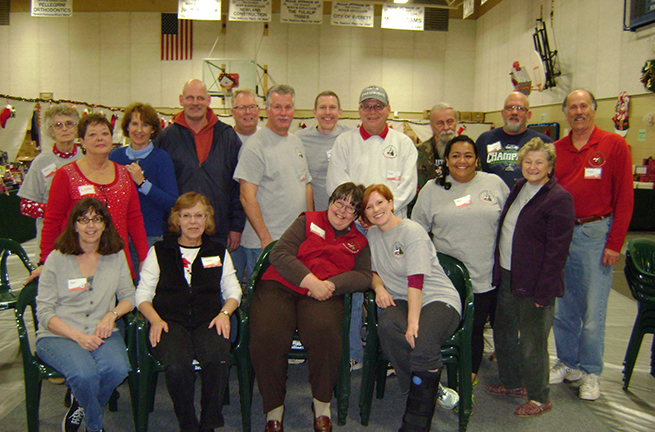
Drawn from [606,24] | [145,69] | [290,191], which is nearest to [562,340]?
[290,191]

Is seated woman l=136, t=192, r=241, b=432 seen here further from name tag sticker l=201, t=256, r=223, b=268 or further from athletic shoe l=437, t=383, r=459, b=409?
athletic shoe l=437, t=383, r=459, b=409

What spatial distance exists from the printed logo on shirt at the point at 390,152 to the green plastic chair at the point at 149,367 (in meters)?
1.27

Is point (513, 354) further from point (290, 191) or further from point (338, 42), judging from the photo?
point (338, 42)

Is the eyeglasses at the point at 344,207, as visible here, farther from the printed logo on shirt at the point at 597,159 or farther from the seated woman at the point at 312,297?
the printed logo on shirt at the point at 597,159

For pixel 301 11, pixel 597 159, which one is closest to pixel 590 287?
pixel 597 159

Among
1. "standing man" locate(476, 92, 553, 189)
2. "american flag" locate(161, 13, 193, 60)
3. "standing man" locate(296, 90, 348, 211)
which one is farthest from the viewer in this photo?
"american flag" locate(161, 13, 193, 60)

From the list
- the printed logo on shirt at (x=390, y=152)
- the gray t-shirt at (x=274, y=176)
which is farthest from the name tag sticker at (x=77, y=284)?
the printed logo on shirt at (x=390, y=152)

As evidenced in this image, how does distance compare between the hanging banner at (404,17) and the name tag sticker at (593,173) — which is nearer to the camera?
the name tag sticker at (593,173)

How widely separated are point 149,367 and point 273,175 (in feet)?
4.31

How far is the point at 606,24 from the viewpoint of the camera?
712 cm

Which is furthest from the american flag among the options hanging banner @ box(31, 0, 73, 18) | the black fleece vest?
the black fleece vest

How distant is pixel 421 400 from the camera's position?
84.7 inches

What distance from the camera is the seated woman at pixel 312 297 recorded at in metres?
2.19

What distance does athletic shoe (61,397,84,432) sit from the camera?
7.12 feet
